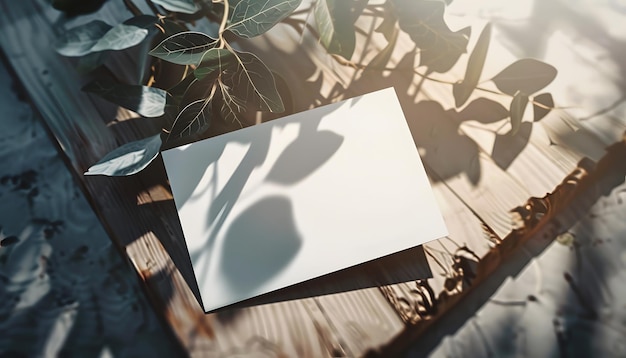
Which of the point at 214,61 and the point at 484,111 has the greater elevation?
the point at 214,61

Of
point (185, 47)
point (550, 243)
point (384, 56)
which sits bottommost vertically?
point (550, 243)

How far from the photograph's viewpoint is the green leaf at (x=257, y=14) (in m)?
0.58

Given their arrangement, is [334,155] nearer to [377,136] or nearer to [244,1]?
[377,136]

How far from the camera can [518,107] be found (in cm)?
67

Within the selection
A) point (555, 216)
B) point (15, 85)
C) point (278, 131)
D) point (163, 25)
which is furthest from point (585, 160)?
point (15, 85)

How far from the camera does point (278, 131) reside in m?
0.68

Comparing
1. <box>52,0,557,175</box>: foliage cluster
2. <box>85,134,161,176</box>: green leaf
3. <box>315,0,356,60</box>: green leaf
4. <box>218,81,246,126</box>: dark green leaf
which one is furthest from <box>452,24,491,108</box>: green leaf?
<box>85,134,161,176</box>: green leaf

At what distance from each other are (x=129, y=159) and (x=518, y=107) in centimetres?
50

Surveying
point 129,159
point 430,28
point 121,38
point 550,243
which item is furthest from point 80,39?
point 550,243

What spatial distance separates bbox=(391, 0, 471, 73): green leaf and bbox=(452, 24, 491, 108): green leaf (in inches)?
0.7

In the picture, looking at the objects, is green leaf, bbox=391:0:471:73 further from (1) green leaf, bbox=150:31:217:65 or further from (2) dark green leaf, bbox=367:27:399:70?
(1) green leaf, bbox=150:31:217:65

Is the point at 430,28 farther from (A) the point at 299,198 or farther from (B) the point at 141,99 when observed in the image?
(B) the point at 141,99

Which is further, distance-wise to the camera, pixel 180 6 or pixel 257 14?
pixel 180 6

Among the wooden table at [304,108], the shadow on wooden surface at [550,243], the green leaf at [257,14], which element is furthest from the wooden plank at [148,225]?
the green leaf at [257,14]
